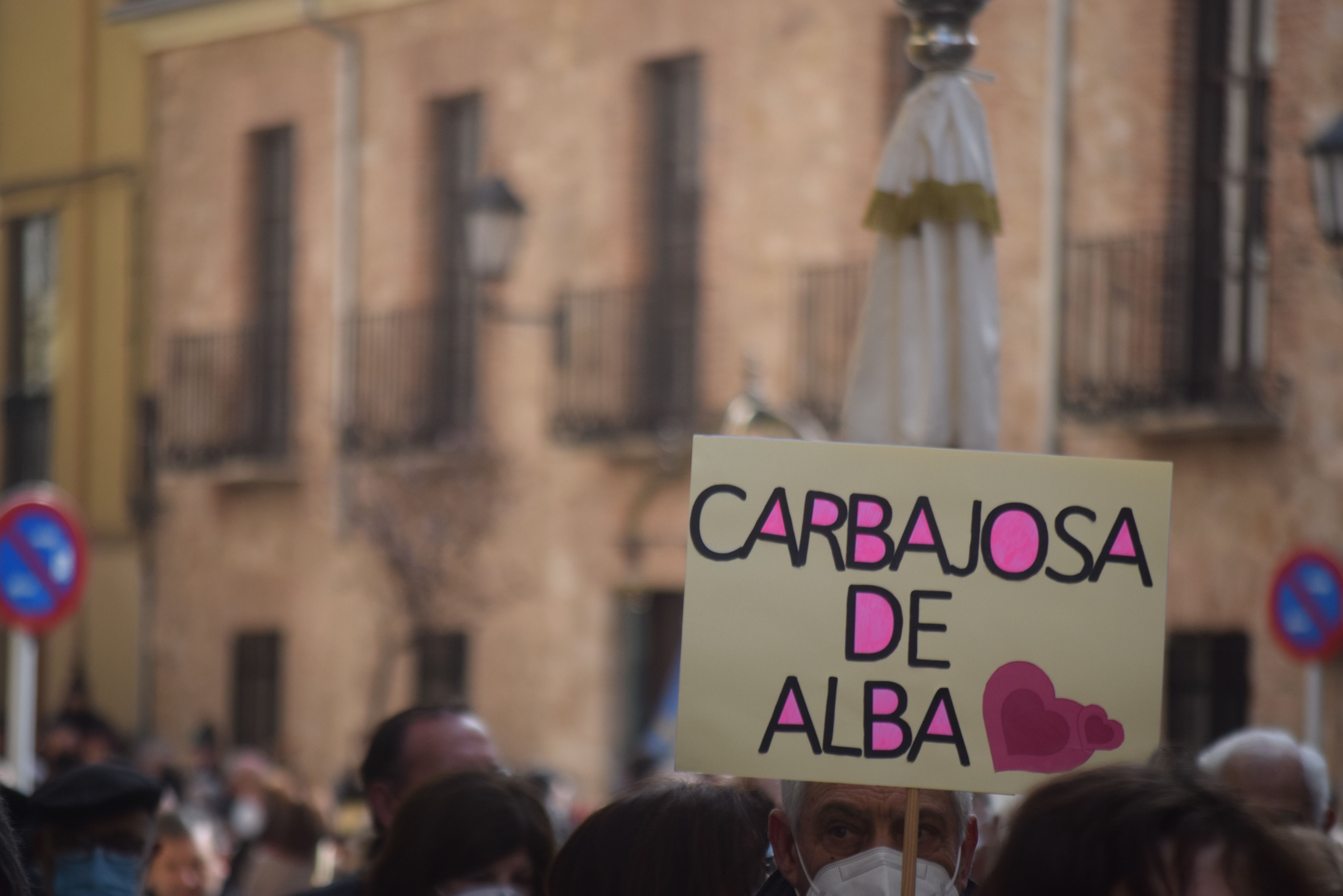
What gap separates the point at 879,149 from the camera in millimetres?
16188

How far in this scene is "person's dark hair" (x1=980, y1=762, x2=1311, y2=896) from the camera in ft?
7.99

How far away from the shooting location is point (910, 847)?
3.53 metres

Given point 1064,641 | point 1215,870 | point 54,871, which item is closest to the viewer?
point 1215,870

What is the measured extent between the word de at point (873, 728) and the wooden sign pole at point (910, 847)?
71 millimetres

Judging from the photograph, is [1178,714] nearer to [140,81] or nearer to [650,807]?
[650,807]

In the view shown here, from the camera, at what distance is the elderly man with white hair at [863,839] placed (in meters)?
3.65

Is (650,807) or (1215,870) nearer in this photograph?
(1215,870)

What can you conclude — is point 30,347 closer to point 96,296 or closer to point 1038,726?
point 96,296

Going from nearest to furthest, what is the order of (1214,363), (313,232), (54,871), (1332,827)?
(54,871)
(1332,827)
(1214,363)
(313,232)

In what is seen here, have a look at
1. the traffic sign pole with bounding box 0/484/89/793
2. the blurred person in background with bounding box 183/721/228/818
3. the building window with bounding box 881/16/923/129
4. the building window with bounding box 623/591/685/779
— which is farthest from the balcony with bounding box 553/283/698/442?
the traffic sign pole with bounding box 0/484/89/793

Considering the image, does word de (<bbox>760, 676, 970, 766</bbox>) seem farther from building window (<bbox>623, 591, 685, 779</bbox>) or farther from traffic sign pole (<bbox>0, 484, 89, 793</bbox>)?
building window (<bbox>623, 591, 685, 779</bbox>)

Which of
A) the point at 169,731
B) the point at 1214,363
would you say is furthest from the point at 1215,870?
the point at 169,731

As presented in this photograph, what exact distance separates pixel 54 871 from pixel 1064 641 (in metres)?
2.43

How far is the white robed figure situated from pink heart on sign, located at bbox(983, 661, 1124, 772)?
3198 millimetres
